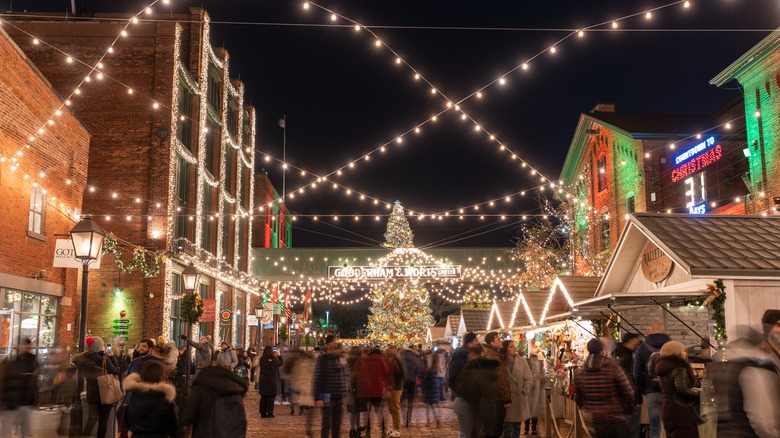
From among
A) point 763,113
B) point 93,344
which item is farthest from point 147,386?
point 763,113

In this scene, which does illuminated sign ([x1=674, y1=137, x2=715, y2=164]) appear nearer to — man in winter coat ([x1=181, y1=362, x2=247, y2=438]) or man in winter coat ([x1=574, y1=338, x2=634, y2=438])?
man in winter coat ([x1=574, y1=338, x2=634, y2=438])

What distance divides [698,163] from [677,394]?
2320 centimetres

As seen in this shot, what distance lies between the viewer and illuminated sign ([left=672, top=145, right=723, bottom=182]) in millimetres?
28078

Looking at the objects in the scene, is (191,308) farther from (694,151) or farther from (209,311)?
(694,151)

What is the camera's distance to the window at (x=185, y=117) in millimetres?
33156

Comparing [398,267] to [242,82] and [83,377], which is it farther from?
[83,377]

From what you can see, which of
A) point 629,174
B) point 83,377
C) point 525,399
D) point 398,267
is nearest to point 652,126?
point 629,174

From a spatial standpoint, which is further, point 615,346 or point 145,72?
point 145,72

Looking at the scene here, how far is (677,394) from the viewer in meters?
8.03

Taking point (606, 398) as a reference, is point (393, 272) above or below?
above

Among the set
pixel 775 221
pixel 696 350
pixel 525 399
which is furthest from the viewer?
pixel 696 350

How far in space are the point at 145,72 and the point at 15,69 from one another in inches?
494

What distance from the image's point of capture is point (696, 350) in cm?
1505

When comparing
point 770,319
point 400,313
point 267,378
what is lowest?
point 267,378
